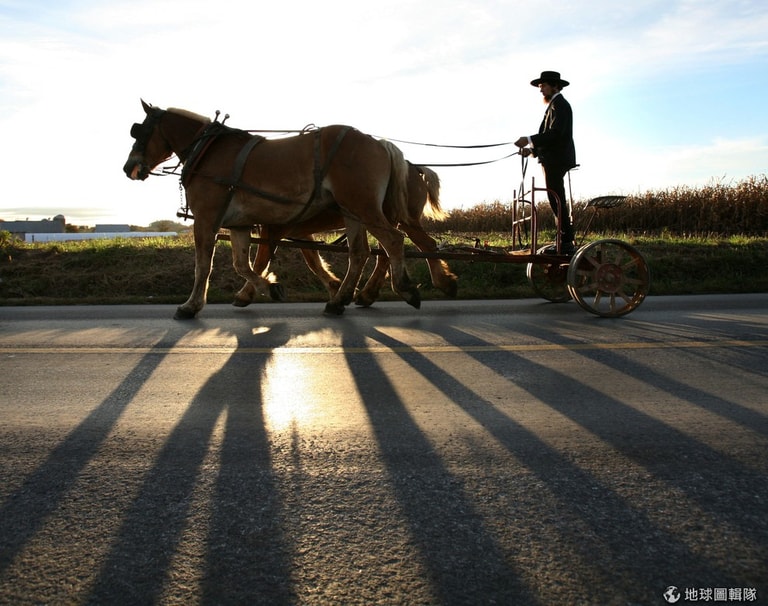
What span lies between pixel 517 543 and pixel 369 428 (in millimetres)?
1279

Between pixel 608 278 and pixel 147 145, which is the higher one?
pixel 147 145

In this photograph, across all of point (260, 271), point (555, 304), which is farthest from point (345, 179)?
point (555, 304)

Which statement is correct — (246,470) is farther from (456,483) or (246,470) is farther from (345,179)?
(345,179)

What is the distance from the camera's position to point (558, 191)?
27.2ft

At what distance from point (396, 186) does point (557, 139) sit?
5.99ft

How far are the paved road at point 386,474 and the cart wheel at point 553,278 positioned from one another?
121 inches

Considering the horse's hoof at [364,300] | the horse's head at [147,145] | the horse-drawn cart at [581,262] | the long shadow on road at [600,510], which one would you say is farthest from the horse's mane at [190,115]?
the long shadow on road at [600,510]

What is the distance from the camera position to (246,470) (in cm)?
292

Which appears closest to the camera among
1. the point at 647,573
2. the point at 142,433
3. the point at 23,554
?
the point at 647,573

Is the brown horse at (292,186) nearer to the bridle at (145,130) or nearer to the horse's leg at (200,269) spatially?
the horse's leg at (200,269)

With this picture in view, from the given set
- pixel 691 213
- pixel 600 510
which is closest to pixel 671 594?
pixel 600 510

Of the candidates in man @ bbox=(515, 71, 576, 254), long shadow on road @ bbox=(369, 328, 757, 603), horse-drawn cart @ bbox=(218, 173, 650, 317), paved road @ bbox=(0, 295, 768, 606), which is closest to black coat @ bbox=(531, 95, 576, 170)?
man @ bbox=(515, 71, 576, 254)

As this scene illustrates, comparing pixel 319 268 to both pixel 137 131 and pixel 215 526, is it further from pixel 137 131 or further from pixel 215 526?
pixel 215 526

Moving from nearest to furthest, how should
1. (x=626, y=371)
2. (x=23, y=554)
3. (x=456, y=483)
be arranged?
(x=23, y=554), (x=456, y=483), (x=626, y=371)
